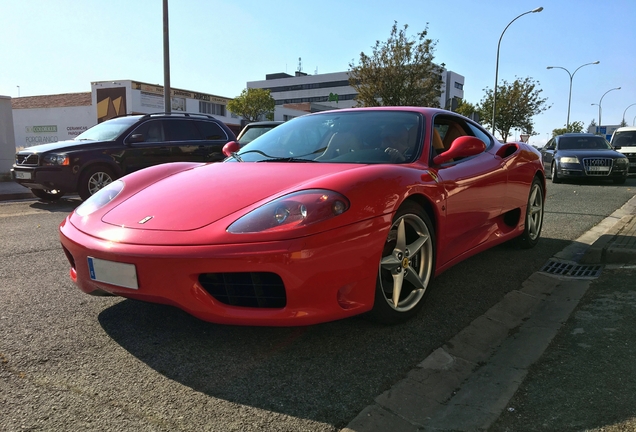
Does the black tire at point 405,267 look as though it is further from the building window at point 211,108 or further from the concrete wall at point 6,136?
the building window at point 211,108

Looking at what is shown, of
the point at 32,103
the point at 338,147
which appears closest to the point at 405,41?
the point at 338,147

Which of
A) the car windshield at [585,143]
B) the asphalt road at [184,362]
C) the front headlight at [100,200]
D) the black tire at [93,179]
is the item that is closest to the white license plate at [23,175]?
the black tire at [93,179]

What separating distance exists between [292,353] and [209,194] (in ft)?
3.11

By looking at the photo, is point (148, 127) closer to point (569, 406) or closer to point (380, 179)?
point (380, 179)

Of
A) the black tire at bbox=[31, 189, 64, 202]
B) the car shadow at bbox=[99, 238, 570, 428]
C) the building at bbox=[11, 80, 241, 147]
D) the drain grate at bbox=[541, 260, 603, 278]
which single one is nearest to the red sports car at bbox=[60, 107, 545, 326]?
the car shadow at bbox=[99, 238, 570, 428]

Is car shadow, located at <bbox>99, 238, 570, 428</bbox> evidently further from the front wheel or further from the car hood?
the front wheel

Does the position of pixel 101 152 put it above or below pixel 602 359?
above

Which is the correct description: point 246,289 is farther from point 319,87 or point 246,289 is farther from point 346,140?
point 319,87

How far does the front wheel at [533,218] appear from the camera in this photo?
4.77 meters

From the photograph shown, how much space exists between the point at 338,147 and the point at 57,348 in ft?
6.45

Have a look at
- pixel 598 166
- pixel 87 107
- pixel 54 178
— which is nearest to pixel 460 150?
pixel 54 178

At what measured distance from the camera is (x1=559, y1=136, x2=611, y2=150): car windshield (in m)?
14.6

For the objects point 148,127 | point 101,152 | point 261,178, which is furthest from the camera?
point 148,127

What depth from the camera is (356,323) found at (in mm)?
2805
